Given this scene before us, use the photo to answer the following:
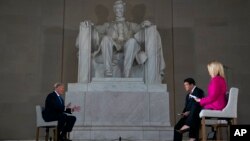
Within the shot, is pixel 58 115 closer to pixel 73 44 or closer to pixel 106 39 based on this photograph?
pixel 106 39

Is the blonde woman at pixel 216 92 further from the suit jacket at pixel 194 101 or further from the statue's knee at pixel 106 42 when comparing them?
the statue's knee at pixel 106 42

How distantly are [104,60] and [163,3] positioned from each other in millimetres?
3017

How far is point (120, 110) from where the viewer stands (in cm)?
670

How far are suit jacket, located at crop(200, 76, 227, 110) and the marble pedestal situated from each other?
75.4 inches

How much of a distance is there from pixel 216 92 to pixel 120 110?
91.8 inches

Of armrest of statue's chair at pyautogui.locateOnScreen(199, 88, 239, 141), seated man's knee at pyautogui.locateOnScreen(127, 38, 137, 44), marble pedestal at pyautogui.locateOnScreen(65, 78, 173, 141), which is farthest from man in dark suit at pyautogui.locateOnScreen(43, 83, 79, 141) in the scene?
armrest of statue's chair at pyautogui.locateOnScreen(199, 88, 239, 141)

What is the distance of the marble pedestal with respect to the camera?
6465mm

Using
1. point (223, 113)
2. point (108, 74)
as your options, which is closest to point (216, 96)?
point (223, 113)

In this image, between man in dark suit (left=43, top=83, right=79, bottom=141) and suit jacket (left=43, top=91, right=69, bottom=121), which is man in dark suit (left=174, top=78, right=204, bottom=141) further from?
suit jacket (left=43, top=91, right=69, bottom=121)

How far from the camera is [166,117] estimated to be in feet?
22.2

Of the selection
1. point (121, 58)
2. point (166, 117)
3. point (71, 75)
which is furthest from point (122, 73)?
point (71, 75)

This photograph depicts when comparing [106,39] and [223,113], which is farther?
[106,39]

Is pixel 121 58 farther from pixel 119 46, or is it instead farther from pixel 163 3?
pixel 163 3

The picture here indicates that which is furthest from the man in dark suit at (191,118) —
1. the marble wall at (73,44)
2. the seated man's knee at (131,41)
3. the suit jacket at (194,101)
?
the marble wall at (73,44)
